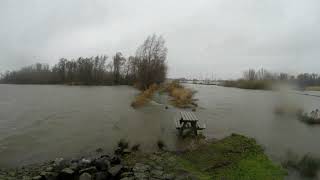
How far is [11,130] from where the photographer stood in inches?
571

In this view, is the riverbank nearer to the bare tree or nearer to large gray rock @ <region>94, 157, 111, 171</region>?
large gray rock @ <region>94, 157, 111, 171</region>

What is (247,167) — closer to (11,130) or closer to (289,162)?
(289,162)

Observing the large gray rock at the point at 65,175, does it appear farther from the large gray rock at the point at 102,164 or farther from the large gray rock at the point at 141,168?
the large gray rock at the point at 141,168

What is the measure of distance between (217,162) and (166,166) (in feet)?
5.63

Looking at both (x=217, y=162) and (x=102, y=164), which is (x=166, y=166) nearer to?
(x=217, y=162)

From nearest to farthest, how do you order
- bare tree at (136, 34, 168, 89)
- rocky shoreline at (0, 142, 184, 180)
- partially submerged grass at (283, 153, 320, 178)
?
rocky shoreline at (0, 142, 184, 180) < partially submerged grass at (283, 153, 320, 178) < bare tree at (136, 34, 168, 89)

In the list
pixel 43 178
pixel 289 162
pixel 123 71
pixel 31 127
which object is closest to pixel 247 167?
pixel 289 162

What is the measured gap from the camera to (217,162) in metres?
8.02

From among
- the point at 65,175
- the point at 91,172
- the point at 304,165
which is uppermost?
the point at 91,172

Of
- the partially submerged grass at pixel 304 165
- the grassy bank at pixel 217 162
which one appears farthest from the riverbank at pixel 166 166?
the partially submerged grass at pixel 304 165

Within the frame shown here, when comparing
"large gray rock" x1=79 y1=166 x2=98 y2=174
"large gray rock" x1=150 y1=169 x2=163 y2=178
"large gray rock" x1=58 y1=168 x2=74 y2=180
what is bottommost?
"large gray rock" x1=58 y1=168 x2=74 y2=180

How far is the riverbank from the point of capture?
6.86 m

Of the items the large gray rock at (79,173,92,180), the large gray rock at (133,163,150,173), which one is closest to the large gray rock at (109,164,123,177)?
the large gray rock at (133,163,150,173)

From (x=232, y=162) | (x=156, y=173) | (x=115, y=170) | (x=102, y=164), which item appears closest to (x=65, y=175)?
(x=102, y=164)
